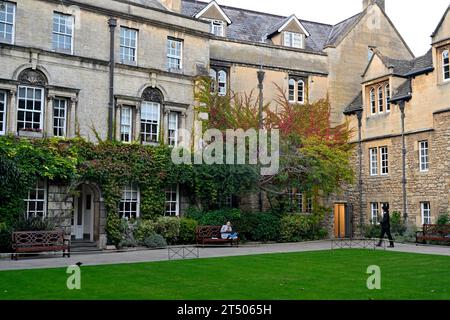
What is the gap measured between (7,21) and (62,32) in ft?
7.77

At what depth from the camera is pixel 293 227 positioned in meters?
26.2

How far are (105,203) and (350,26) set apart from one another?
1975 centimetres

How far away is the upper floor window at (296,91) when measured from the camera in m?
31.8

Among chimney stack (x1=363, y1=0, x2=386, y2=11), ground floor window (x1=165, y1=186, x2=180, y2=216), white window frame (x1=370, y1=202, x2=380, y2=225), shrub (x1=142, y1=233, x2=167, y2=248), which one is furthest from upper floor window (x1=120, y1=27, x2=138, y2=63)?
chimney stack (x1=363, y1=0, x2=386, y2=11)

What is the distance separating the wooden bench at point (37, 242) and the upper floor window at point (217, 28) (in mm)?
15799

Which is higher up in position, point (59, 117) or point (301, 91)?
point (301, 91)

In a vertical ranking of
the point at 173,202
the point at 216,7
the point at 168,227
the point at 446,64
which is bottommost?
the point at 168,227

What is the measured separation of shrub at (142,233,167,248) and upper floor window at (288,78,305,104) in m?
13.2

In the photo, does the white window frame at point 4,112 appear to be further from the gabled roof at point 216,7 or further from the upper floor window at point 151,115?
the gabled roof at point 216,7

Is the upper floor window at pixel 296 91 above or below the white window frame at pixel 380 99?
above

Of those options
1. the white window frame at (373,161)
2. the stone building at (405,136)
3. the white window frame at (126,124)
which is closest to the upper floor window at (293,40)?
the stone building at (405,136)

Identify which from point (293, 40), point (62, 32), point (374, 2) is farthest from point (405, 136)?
point (62, 32)

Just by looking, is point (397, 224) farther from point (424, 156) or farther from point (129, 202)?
point (129, 202)
